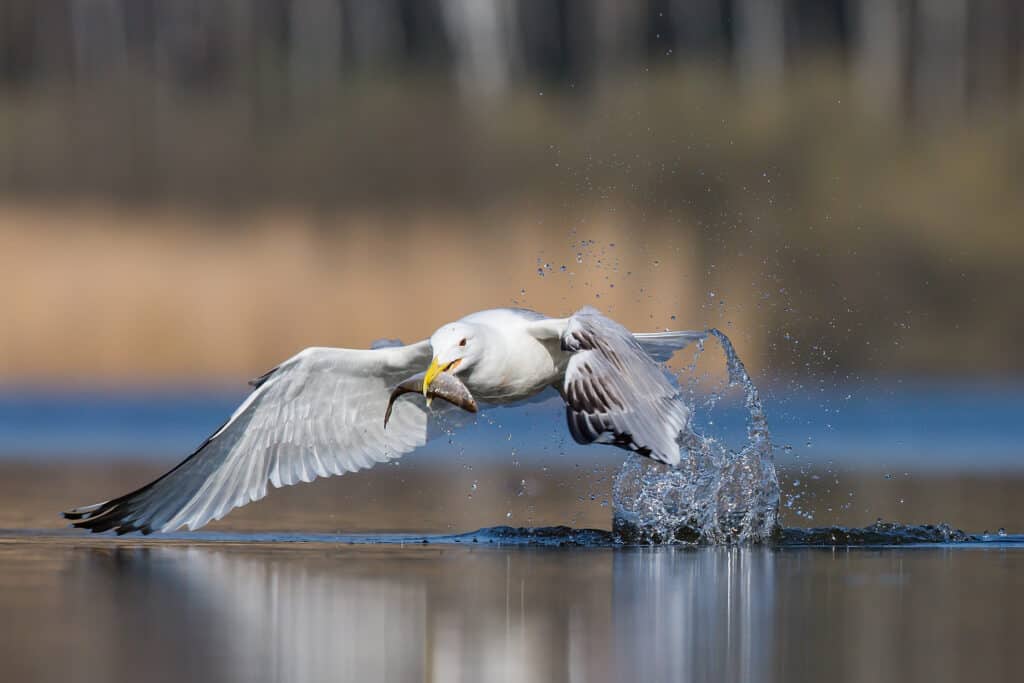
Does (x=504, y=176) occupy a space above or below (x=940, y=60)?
below

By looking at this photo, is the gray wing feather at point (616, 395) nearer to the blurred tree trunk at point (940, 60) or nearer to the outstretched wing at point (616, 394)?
the outstretched wing at point (616, 394)

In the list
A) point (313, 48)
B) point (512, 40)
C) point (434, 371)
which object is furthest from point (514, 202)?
point (434, 371)

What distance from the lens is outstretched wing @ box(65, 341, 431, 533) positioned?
955 centimetres

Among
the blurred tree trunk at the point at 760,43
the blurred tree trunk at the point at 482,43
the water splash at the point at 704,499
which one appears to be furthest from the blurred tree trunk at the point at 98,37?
the water splash at the point at 704,499

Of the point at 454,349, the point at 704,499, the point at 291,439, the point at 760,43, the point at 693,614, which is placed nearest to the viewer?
the point at 693,614

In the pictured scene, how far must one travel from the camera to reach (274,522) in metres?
11.1

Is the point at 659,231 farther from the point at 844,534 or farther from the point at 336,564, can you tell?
the point at 336,564

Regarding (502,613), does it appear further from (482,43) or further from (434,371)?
(482,43)

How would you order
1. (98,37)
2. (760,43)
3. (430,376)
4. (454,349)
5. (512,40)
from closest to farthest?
(430,376) < (454,349) < (760,43) < (512,40) < (98,37)

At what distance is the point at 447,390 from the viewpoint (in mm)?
8805

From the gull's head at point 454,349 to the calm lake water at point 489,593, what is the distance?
96 cm

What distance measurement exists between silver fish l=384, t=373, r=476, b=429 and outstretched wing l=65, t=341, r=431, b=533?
3.01 ft

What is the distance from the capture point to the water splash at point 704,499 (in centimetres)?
1012

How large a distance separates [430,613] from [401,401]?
3458 millimetres
